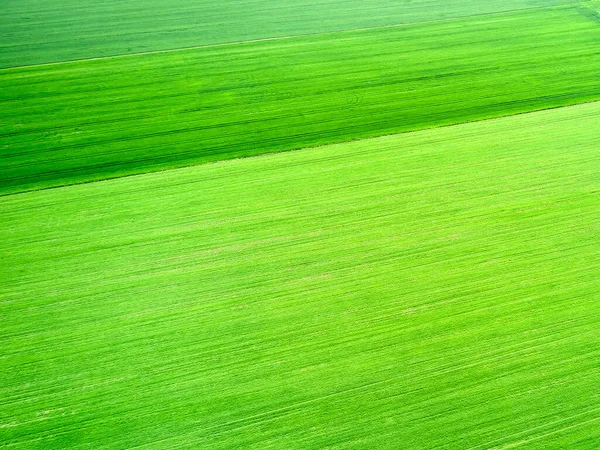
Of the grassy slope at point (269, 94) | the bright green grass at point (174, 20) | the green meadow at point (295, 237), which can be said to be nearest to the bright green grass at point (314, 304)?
the green meadow at point (295, 237)

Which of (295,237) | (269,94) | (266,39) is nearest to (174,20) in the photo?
(266,39)

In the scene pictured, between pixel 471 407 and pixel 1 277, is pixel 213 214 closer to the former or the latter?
pixel 1 277

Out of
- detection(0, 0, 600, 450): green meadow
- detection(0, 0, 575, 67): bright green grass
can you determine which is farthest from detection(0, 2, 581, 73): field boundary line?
detection(0, 0, 575, 67): bright green grass

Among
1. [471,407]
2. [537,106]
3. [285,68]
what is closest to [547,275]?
[471,407]

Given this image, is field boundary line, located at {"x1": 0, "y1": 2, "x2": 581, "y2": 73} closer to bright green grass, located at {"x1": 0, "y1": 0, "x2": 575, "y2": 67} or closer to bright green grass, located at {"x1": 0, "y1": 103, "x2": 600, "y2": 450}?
bright green grass, located at {"x1": 0, "y1": 0, "x2": 575, "y2": 67}

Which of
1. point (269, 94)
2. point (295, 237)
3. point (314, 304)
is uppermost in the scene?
point (269, 94)

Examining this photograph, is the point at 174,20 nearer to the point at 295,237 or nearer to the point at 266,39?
the point at 266,39
